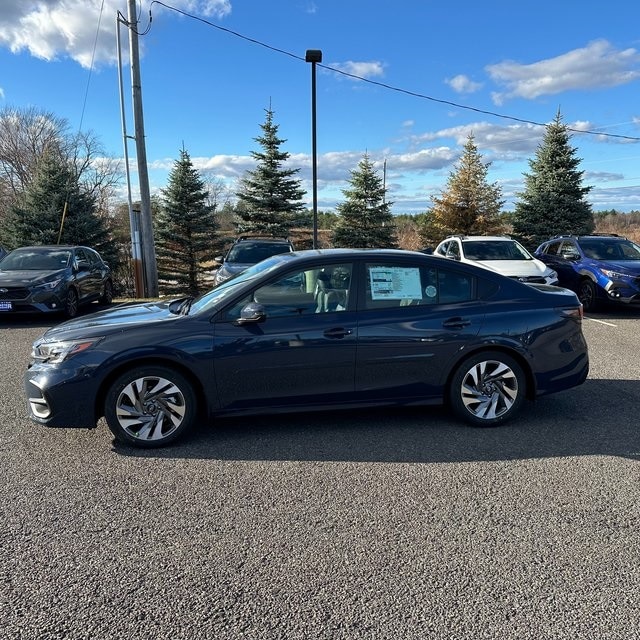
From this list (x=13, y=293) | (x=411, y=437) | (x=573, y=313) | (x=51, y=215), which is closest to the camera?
(x=411, y=437)

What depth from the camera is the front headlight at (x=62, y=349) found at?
13.1 ft

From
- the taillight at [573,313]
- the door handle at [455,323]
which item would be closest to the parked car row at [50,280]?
the door handle at [455,323]

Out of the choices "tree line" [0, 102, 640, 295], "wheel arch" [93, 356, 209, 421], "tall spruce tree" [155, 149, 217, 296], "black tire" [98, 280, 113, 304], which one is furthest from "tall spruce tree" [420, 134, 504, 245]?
"wheel arch" [93, 356, 209, 421]

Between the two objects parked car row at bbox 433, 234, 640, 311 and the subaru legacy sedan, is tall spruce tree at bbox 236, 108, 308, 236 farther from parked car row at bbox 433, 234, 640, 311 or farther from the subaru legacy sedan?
the subaru legacy sedan

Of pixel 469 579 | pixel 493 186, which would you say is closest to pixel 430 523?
pixel 469 579

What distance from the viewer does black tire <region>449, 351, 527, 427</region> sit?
452 centimetres

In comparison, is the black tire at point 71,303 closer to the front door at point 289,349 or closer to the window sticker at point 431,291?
the front door at point 289,349

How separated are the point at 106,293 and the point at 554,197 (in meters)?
22.2

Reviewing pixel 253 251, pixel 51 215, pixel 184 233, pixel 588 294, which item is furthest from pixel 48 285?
pixel 184 233

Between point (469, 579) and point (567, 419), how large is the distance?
2.75m

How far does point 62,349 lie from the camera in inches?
159

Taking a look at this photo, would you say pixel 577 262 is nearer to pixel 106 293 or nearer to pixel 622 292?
pixel 622 292

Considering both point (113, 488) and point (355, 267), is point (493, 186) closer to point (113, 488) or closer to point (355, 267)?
point (355, 267)

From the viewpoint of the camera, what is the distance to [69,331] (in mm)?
4227
